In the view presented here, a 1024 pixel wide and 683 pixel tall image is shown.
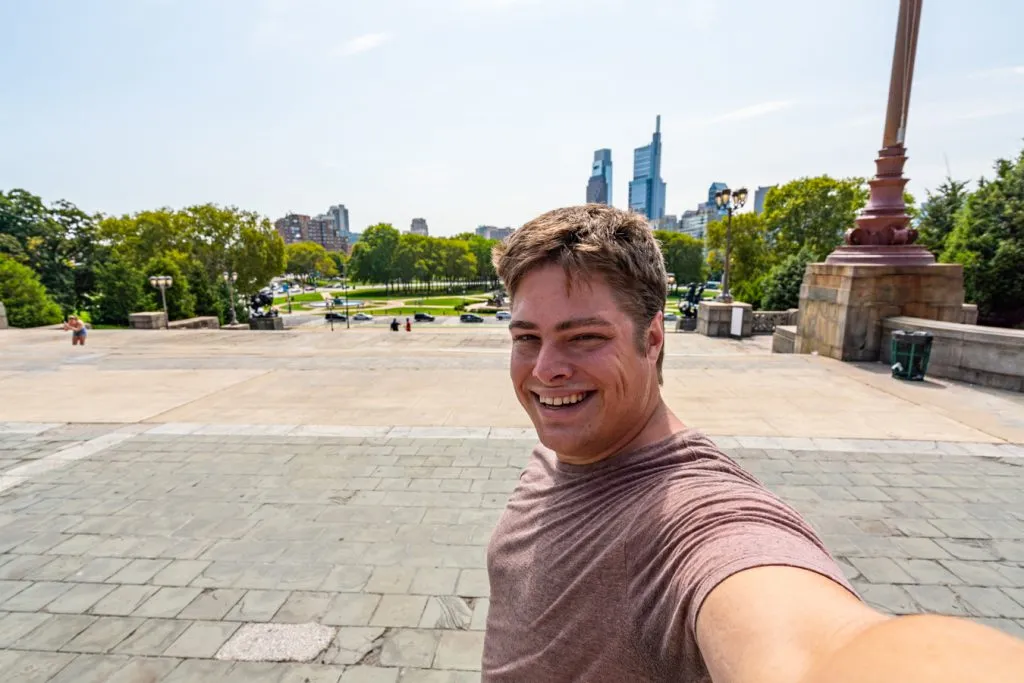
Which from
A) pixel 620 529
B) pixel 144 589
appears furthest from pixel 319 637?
pixel 620 529

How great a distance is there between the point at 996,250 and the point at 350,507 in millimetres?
20501

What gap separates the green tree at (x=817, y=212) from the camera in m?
35.7

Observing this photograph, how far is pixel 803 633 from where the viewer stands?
89cm

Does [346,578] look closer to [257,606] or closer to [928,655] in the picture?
[257,606]

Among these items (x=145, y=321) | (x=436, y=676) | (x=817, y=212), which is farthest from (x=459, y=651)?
(x=817, y=212)

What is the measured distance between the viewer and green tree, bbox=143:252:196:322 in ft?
97.1

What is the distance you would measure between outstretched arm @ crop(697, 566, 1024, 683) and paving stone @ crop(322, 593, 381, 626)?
8.90 feet

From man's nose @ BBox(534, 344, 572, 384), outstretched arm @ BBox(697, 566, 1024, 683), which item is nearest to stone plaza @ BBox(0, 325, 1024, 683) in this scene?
man's nose @ BBox(534, 344, 572, 384)

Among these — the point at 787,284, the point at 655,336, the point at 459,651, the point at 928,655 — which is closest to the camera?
the point at 928,655

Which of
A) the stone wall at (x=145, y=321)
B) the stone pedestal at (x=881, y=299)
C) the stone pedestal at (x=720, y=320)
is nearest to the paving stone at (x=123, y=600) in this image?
the stone pedestal at (x=881, y=299)

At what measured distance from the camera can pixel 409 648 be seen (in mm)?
2844

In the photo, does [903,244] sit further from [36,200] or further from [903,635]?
[36,200]

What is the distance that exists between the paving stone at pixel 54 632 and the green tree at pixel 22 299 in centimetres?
2627

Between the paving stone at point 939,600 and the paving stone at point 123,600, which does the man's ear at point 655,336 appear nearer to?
the paving stone at point 939,600
